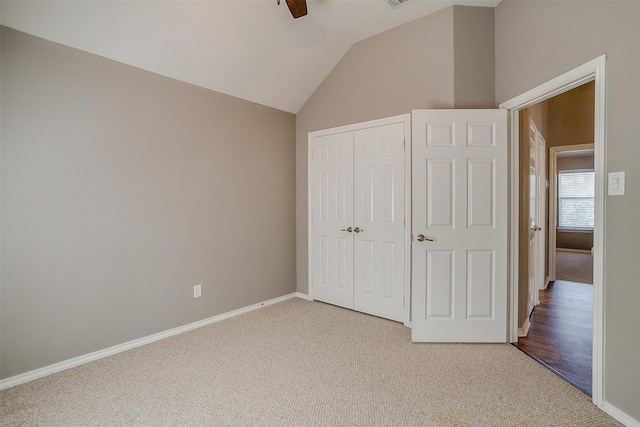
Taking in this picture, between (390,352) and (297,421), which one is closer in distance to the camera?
(297,421)

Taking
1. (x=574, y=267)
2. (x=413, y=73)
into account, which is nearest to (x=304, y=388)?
(x=413, y=73)

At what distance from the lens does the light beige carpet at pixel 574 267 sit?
5.21 meters

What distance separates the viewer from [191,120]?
310 centimetres

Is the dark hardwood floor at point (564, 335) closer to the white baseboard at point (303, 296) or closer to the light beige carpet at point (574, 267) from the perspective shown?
the light beige carpet at point (574, 267)

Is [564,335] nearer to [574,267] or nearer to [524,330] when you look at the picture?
[524,330]

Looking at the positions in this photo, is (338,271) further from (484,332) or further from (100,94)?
(100,94)

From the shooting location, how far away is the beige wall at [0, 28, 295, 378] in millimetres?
2178

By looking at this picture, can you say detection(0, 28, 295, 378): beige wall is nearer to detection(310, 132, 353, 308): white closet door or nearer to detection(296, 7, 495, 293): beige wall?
detection(310, 132, 353, 308): white closet door

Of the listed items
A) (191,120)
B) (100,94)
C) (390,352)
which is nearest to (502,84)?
(390,352)

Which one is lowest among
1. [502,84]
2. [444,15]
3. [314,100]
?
[502,84]

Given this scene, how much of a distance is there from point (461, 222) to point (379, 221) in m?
0.90

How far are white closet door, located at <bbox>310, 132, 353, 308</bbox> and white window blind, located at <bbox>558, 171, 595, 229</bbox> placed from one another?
299 inches

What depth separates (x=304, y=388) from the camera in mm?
2088

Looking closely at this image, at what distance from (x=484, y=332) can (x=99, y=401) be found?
2.96 metres
